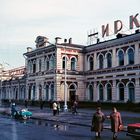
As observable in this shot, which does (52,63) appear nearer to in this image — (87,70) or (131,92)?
(87,70)

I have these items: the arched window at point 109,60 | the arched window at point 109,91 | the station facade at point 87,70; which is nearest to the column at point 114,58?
the station facade at point 87,70

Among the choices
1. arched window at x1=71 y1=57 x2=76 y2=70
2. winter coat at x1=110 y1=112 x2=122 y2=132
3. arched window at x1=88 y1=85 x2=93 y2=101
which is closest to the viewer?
winter coat at x1=110 y1=112 x2=122 y2=132

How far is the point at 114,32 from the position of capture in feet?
173

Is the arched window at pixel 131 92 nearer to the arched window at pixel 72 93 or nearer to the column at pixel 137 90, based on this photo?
the column at pixel 137 90

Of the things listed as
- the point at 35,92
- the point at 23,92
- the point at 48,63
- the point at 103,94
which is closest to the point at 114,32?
the point at 103,94

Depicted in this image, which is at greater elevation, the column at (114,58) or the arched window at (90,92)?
the column at (114,58)

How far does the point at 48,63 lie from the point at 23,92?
16.7 m

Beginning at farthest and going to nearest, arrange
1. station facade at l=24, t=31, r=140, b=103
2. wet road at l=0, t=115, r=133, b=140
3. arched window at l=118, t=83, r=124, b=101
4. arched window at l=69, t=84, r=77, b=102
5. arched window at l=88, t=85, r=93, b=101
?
arched window at l=69, t=84, r=77, b=102 → arched window at l=88, t=85, r=93, b=101 → arched window at l=118, t=83, r=124, b=101 → station facade at l=24, t=31, r=140, b=103 → wet road at l=0, t=115, r=133, b=140

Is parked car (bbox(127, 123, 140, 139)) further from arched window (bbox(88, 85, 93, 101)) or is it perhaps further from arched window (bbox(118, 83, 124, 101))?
arched window (bbox(88, 85, 93, 101))

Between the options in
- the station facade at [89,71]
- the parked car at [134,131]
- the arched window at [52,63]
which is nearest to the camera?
the parked car at [134,131]

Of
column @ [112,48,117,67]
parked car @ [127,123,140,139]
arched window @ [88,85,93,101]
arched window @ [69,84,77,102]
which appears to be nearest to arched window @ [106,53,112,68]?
column @ [112,48,117,67]

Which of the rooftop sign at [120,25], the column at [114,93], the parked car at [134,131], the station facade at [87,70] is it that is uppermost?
the rooftop sign at [120,25]

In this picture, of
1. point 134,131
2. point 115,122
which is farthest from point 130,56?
point 134,131

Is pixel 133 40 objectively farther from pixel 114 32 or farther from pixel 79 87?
pixel 79 87
